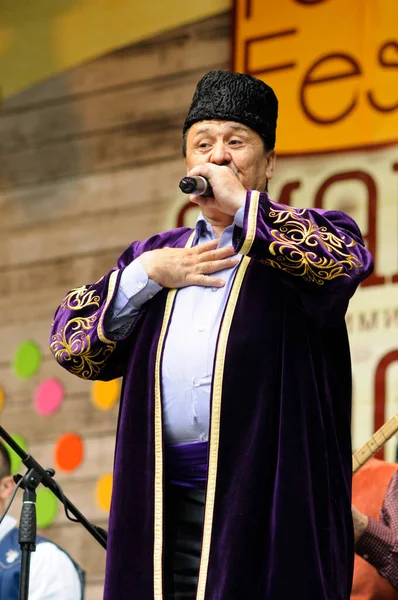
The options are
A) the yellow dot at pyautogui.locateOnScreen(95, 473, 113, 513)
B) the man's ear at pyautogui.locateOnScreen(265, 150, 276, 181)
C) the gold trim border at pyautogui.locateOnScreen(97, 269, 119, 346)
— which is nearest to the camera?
the gold trim border at pyautogui.locateOnScreen(97, 269, 119, 346)

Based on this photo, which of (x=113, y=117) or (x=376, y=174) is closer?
(x=376, y=174)

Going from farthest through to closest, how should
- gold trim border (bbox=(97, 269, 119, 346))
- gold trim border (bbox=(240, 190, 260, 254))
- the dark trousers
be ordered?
gold trim border (bbox=(97, 269, 119, 346))
the dark trousers
gold trim border (bbox=(240, 190, 260, 254))

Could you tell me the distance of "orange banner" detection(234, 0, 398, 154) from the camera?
3848 millimetres

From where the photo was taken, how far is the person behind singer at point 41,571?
151 inches

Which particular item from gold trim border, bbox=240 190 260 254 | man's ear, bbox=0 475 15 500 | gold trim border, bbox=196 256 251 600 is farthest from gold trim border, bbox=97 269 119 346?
man's ear, bbox=0 475 15 500

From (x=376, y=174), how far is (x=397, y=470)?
1059 millimetres

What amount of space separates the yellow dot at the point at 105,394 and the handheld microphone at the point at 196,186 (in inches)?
81.4

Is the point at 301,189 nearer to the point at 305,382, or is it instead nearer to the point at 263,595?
the point at 305,382

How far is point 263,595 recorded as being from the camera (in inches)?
81.6

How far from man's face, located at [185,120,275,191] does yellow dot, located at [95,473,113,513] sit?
199 cm

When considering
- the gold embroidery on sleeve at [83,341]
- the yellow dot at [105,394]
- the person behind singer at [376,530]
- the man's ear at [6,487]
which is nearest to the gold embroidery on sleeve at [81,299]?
the gold embroidery on sleeve at [83,341]

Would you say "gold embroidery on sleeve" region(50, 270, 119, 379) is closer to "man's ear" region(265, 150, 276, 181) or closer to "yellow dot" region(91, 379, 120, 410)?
"man's ear" region(265, 150, 276, 181)

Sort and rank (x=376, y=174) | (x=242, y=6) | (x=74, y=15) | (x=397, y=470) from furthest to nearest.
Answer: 1. (x=74, y=15)
2. (x=242, y=6)
3. (x=376, y=174)
4. (x=397, y=470)

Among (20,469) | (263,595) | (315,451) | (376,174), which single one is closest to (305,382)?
(315,451)
